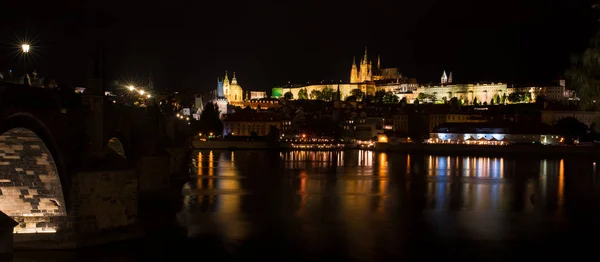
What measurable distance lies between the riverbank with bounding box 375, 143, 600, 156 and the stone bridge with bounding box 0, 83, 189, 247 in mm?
55296

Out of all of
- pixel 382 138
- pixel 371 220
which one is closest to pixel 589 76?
pixel 371 220

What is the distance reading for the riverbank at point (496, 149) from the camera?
63.3m

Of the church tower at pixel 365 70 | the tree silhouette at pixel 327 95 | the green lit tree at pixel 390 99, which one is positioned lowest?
the green lit tree at pixel 390 99

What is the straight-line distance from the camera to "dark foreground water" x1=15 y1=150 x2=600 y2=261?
1579 cm

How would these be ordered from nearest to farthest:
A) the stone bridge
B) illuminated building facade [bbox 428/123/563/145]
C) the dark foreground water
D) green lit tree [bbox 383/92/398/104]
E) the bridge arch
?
1. the stone bridge
2. the bridge arch
3. the dark foreground water
4. illuminated building facade [bbox 428/123/563/145]
5. green lit tree [bbox 383/92/398/104]

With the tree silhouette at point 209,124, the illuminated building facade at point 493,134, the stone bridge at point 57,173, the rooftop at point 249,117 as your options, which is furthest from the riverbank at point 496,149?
the stone bridge at point 57,173

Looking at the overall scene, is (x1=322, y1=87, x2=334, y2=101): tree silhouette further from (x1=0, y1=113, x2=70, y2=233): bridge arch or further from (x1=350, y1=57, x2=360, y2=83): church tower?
(x1=0, y1=113, x2=70, y2=233): bridge arch

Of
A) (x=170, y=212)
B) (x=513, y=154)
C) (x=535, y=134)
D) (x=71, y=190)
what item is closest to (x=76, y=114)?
(x=71, y=190)

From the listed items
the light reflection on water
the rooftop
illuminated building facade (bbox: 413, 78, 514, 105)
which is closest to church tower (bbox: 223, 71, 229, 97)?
illuminated building facade (bbox: 413, 78, 514, 105)

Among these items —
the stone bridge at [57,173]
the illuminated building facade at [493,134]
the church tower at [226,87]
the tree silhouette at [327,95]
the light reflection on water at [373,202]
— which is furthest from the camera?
the tree silhouette at [327,95]

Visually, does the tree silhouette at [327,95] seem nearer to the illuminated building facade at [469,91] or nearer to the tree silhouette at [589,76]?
the illuminated building facade at [469,91]

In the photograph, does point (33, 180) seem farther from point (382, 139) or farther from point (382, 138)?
point (382, 138)

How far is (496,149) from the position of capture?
67.0 m

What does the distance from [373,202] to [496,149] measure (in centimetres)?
4471
